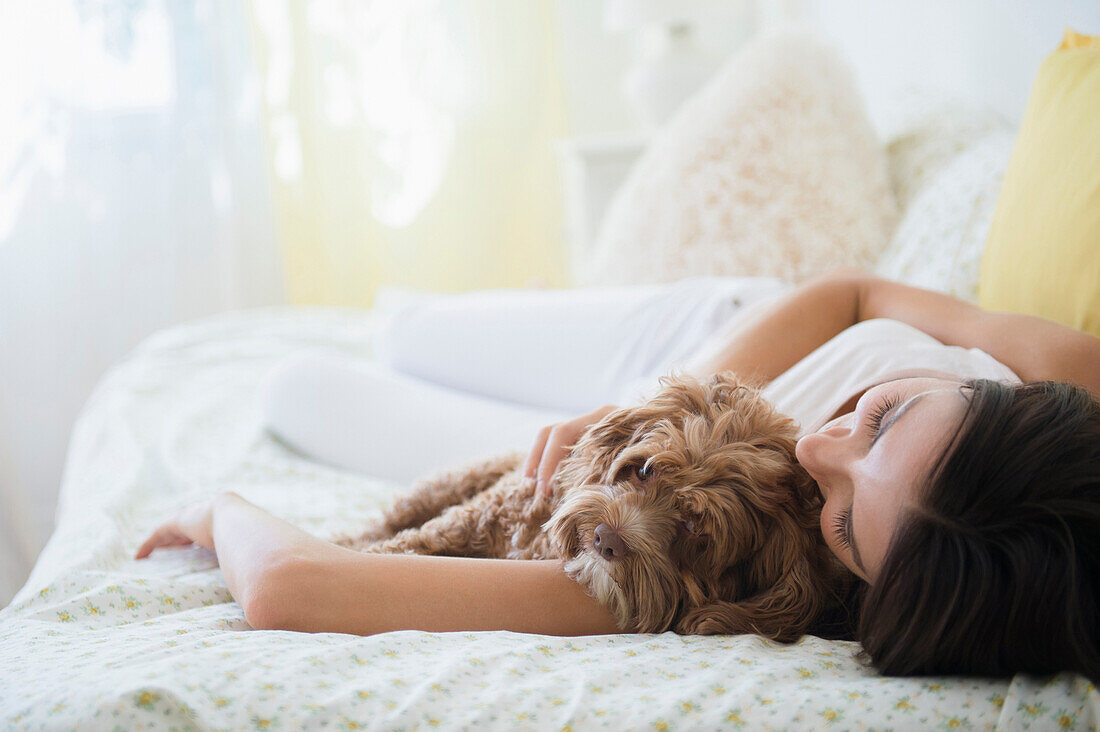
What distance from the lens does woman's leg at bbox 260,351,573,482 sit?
206 cm

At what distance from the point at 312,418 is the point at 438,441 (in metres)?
0.33

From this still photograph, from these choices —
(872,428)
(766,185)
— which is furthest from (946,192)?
(872,428)

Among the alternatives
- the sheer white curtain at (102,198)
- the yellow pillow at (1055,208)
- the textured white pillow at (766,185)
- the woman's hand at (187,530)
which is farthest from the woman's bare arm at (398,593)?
the sheer white curtain at (102,198)

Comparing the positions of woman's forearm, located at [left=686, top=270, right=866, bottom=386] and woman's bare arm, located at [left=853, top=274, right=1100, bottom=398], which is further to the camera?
woman's forearm, located at [left=686, top=270, right=866, bottom=386]

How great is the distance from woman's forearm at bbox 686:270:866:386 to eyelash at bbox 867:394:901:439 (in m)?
0.41

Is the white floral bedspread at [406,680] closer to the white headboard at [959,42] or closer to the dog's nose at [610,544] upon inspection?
the dog's nose at [610,544]

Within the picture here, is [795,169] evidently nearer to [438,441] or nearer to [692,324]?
[692,324]

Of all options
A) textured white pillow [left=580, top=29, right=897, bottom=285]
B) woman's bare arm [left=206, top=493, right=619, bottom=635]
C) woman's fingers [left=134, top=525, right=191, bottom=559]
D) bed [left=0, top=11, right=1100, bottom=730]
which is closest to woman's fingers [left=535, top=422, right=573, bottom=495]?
woman's bare arm [left=206, top=493, right=619, bottom=635]

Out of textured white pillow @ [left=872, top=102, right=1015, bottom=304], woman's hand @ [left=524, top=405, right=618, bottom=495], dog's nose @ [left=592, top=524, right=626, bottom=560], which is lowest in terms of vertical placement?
dog's nose @ [left=592, top=524, right=626, bottom=560]

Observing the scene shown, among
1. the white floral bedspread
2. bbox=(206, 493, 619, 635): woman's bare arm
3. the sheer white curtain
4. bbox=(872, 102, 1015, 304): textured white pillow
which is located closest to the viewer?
the white floral bedspread

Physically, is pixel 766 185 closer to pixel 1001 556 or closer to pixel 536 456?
pixel 536 456

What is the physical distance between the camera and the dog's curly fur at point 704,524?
3.78ft

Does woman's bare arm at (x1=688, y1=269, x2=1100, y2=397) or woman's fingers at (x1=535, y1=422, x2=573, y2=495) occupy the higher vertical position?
woman's bare arm at (x1=688, y1=269, x2=1100, y2=397)

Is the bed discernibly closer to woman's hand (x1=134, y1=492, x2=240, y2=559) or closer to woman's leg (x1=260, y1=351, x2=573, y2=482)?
woman's hand (x1=134, y1=492, x2=240, y2=559)
